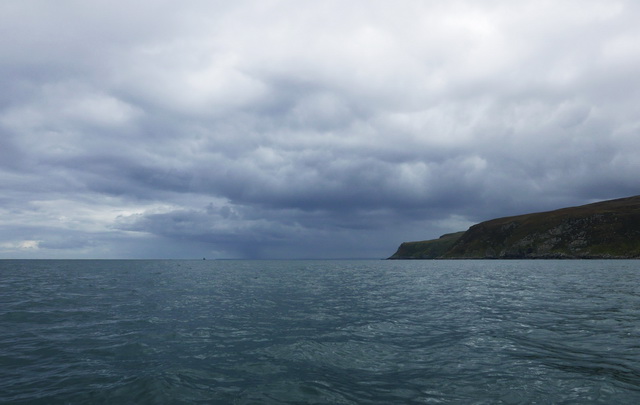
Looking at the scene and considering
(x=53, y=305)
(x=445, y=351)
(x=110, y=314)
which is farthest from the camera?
(x=53, y=305)

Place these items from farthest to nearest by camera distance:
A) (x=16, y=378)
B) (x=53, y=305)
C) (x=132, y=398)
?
(x=53, y=305) < (x=16, y=378) < (x=132, y=398)

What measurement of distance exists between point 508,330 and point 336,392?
14962 millimetres

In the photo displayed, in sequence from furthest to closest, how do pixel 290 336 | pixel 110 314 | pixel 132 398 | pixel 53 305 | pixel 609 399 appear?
pixel 53 305, pixel 110 314, pixel 290 336, pixel 132 398, pixel 609 399

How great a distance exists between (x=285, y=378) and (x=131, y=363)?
7.69 m

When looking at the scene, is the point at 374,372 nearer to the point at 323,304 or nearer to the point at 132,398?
the point at 132,398

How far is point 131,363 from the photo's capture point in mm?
16656

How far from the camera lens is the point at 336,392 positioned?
1288cm

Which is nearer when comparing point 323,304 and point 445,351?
point 445,351

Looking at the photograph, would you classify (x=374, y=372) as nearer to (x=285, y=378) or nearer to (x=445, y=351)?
(x=285, y=378)

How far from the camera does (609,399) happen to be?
11.6 metres

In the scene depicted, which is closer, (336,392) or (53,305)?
(336,392)

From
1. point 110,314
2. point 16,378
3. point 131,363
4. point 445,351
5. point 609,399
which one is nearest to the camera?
point 609,399

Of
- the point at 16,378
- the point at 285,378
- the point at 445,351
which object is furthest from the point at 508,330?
the point at 16,378

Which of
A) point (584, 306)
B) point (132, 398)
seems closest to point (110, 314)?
point (132, 398)
